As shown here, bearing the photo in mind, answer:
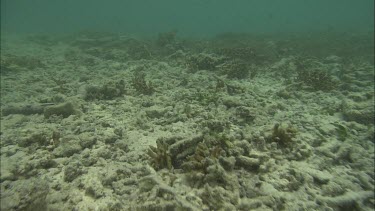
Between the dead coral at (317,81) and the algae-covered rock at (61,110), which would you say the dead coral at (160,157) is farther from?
the dead coral at (317,81)

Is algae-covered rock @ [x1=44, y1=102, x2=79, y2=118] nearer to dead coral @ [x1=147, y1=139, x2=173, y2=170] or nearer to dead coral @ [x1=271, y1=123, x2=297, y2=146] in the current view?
dead coral @ [x1=147, y1=139, x2=173, y2=170]

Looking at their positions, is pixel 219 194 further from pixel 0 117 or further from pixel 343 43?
pixel 343 43

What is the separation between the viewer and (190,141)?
4.58 m

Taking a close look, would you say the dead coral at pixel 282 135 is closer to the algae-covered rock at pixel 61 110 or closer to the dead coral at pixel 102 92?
the algae-covered rock at pixel 61 110

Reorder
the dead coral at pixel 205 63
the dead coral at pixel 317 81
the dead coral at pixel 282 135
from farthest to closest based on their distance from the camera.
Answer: the dead coral at pixel 205 63, the dead coral at pixel 317 81, the dead coral at pixel 282 135

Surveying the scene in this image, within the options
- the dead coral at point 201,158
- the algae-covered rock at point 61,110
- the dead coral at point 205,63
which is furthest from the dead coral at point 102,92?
the dead coral at point 201,158

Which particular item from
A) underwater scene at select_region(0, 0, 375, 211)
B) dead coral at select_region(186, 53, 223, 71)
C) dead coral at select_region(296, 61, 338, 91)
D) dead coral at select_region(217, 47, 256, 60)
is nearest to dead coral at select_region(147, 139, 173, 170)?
underwater scene at select_region(0, 0, 375, 211)

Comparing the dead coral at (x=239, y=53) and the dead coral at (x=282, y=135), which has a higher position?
the dead coral at (x=239, y=53)

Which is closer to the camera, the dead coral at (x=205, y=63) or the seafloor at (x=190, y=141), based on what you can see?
the seafloor at (x=190, y=141)

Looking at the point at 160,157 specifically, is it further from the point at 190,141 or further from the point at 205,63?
the point at 205,63

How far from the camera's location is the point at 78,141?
5.05 m

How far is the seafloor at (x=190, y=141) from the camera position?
3719 millimetres

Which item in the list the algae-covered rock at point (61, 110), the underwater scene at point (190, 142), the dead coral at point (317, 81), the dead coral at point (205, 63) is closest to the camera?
the underwater scene at point (190, 142)

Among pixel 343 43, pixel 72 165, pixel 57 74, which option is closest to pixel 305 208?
pixel 72 165
